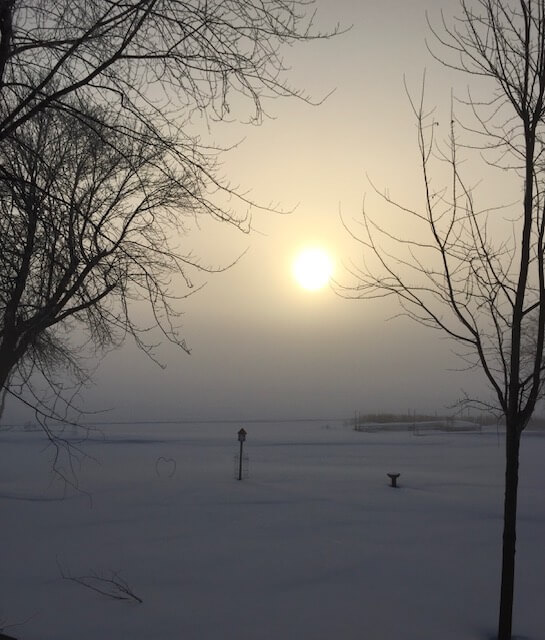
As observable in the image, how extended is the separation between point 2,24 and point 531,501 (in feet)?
58.5

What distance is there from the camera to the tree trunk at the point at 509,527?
524 centimetres

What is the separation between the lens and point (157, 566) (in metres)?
10.0

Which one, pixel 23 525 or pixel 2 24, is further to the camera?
pixel 23 525

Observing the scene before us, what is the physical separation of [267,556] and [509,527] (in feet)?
20.0

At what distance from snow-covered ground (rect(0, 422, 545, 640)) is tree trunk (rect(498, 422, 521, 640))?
1718 millimetres

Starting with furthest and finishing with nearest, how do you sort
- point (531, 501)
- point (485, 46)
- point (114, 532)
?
point (531, 501) < point (114, 532) < point (485, 46)

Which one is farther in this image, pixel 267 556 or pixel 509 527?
pixel 267 556

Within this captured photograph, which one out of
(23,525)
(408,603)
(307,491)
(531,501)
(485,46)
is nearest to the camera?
(485,46)

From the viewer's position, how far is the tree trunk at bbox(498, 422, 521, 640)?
5242 millimetres

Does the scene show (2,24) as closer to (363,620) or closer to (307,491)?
(363,620)

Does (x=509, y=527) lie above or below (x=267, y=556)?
above

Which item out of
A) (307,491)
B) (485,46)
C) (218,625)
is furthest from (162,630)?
(307,491)

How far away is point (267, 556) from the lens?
1063 cm

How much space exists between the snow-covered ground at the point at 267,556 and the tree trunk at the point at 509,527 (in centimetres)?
172
